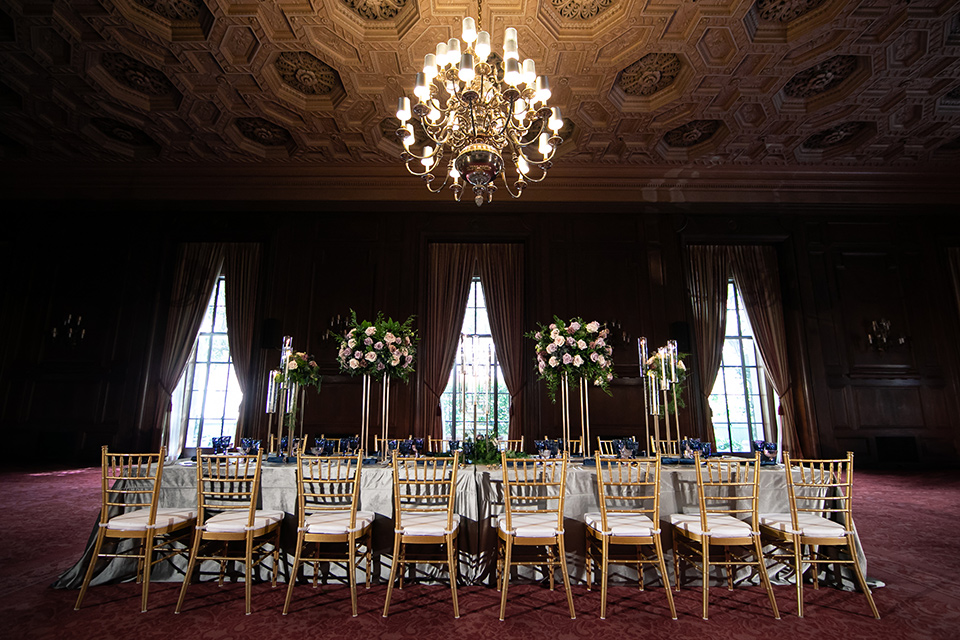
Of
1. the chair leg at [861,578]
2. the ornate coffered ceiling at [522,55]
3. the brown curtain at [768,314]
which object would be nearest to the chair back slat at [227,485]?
the chair leg at [861,578]

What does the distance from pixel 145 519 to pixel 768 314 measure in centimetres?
884

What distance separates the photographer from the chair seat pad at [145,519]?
2.78 meters

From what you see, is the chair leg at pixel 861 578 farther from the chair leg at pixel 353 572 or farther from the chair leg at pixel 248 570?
the chair leg at pixel 248 570

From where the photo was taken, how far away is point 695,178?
27.2ft

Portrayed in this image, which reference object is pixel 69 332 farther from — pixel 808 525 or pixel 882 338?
pixel 882 338

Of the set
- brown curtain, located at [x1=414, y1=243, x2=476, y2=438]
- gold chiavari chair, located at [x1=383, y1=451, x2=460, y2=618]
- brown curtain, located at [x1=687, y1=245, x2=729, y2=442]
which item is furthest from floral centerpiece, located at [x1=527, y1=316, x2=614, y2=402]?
brown curtain, located at [x1=687, y1=245, x2=729, y2=442]

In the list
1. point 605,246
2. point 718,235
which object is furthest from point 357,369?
point 718,235

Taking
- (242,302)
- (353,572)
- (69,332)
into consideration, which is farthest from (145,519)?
(69,332)

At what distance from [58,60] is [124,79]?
2.15 feet

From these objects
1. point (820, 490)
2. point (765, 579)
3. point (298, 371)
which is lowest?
point (765, 579)

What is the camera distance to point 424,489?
309 cm

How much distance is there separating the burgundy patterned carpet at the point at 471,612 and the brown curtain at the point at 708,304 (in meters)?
4.58

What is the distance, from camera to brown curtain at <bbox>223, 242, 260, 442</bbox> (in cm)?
802

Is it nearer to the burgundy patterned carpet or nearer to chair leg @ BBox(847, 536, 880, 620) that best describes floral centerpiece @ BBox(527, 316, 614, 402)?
the burgundy patterned carpet
